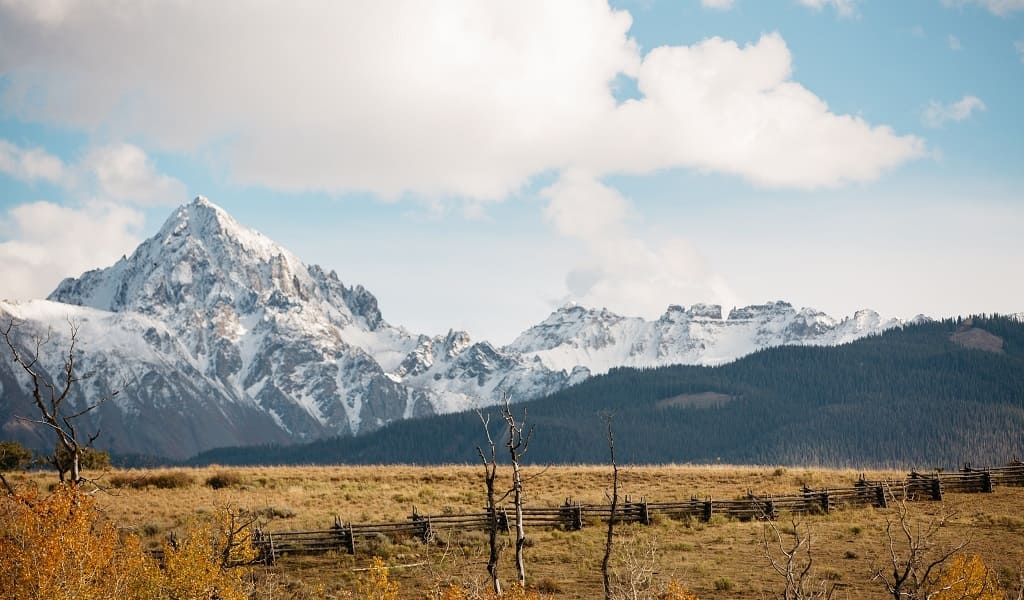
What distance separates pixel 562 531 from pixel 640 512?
4475mm

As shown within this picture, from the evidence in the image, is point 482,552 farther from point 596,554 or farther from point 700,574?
point 700,574

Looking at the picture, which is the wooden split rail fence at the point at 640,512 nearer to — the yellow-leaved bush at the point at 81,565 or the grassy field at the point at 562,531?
the grassy field at the point at 562,531

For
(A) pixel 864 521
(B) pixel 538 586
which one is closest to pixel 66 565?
(B) pixel 538 586

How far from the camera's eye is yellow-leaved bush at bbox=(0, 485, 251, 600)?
26031mm

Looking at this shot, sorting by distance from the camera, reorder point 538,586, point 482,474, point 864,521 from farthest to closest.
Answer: point 482,474
point 864,521
point 538,586

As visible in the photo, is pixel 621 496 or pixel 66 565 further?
pixel 621 496

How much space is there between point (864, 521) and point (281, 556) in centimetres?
2746

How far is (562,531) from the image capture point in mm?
Result: 43656

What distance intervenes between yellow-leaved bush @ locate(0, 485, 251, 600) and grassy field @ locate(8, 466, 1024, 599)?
2102 millimetres

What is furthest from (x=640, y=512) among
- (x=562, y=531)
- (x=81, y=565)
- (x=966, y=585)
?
(x=81, y=565)

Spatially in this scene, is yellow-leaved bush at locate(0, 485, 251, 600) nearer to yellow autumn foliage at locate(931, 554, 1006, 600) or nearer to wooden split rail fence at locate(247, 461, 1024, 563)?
wooden split rail fence at locate(247, 461, 1024, 563)

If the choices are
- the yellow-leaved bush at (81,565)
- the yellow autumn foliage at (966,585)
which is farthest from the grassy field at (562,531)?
the yellow autumn foliage at (966,585)

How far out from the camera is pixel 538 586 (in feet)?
110

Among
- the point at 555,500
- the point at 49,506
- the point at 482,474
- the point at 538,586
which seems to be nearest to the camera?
the point at 49,506
